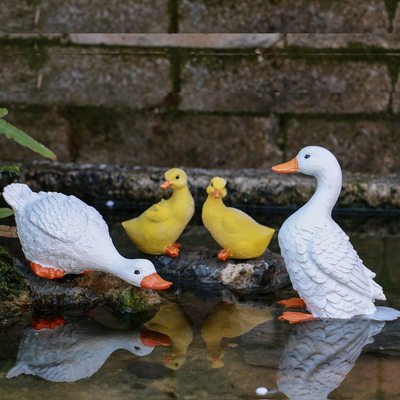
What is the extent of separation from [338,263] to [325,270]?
0.07 m

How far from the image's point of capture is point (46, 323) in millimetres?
3092

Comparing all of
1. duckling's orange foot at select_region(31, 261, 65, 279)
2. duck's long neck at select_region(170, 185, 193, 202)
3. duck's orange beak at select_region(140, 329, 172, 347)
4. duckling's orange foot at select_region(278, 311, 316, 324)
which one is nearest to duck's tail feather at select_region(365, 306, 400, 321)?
duckling's orange foot at select_region(278, 311, 316, 324)

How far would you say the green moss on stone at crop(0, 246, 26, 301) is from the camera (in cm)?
322

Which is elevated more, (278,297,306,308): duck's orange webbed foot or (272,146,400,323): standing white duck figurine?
(272,146,400,323): standing white duck figurine

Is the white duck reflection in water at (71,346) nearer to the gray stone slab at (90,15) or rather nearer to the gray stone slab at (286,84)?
the gray stone slab at (286,84)

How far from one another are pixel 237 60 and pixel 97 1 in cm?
127

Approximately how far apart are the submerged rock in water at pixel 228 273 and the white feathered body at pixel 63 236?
0.52m

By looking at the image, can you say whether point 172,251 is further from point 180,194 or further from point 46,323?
point 46,323

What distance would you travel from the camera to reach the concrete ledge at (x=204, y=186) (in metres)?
4.89

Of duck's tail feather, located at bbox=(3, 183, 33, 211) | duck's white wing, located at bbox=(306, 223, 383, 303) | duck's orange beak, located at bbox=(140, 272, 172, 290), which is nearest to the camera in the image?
duck's white wing, located at bbox=(306, 223, 383, 303)

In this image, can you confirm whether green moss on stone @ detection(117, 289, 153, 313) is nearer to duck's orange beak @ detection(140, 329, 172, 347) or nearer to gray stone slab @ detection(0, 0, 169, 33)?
duck's orange beak @ detection(140, 329, 172, 347)

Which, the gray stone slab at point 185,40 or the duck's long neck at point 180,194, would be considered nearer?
the duck's long neck at point 180,194

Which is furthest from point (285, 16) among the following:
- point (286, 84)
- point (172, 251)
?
point (172, 251)

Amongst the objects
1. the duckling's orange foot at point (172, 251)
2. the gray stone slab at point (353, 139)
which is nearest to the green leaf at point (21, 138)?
the duckling's orange foot at point (172, 251)
